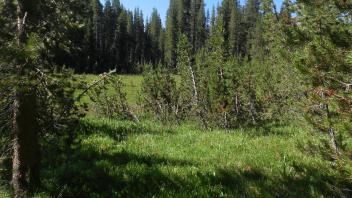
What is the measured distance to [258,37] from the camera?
359 ft

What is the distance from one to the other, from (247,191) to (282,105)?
14824 mm

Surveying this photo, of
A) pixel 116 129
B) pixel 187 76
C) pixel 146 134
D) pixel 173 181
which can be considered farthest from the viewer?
pixel 187 76

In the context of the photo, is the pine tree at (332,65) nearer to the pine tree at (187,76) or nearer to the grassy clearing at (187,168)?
the grassy clearing at (187,168)

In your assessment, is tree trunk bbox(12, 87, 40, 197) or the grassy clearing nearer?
tree trunk bbox(12, 87, 40, 197)

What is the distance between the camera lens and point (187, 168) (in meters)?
9.85

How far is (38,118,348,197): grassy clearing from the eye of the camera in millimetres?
9016

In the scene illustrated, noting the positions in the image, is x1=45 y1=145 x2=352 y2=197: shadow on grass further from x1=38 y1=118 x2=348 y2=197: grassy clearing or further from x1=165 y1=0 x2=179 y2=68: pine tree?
x1=165 y1=0 x2=179 y2=68: pine tree

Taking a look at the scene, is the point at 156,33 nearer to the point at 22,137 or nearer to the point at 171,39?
the point at 171,39

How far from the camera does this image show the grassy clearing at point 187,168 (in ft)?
29.6

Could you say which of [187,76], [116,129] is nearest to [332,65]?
[116,129]

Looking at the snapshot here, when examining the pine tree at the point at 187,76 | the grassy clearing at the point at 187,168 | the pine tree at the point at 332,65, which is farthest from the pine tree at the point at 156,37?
the pine tree at the point at 332,65

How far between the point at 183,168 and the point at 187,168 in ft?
0.29

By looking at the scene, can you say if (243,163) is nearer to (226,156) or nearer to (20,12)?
(226,156)

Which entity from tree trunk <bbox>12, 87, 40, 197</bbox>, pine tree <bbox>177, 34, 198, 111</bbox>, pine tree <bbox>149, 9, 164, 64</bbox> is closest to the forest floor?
tree trunk <bbox>12, 87, 40, 197</bbox>
